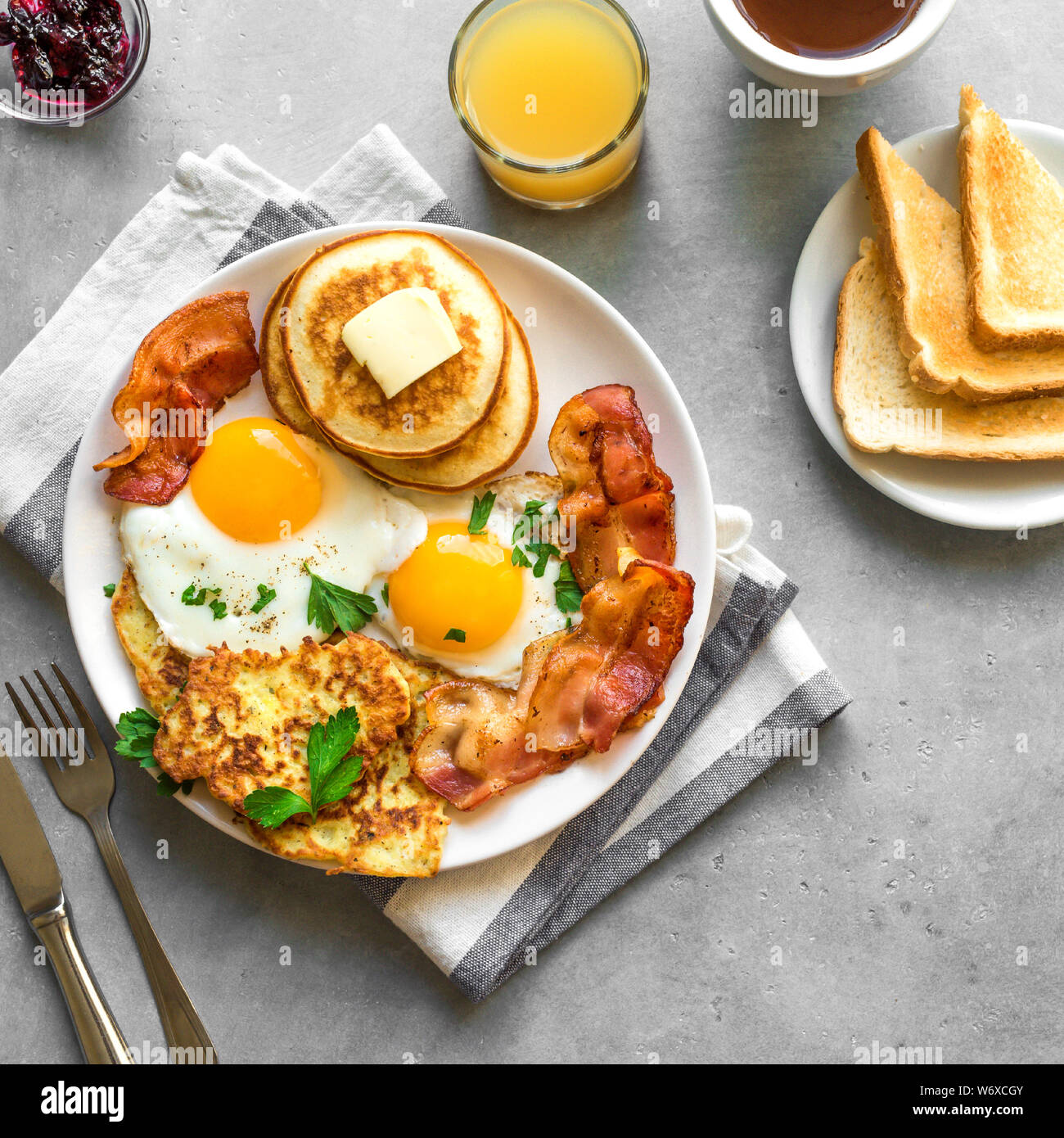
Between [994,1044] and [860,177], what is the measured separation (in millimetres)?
2856

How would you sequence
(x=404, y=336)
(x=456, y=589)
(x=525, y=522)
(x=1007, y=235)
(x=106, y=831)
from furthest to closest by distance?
(x=106, y=831)
(x=1007, y=235)
(x=525, y=522)
(x=456, y=589)
(x=404, y=336)

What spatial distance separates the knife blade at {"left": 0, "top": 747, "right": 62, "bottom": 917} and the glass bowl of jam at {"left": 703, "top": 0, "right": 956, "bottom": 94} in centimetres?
309

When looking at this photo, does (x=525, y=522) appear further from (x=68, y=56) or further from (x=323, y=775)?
(x=68, y=56)

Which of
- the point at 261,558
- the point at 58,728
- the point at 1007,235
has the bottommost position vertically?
the point at 58,728

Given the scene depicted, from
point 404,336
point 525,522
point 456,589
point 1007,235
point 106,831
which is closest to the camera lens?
point 404,336

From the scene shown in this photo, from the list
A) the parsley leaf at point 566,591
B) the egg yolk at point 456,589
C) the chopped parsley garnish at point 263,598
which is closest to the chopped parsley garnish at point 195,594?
the chopped parsley garnish at point 263,598

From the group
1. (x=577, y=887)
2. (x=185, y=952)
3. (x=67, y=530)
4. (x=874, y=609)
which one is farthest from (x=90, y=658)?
(x=874, y=609)

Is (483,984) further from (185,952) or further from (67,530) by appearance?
(67,530)

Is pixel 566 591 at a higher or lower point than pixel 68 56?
lower

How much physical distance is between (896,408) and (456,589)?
152 centimetres

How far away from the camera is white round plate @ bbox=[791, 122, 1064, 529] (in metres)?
2.76

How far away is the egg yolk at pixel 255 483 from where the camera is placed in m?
2.53

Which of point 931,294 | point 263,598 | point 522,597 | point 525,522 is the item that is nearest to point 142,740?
point 263,598

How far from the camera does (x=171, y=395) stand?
2584 millimetres
